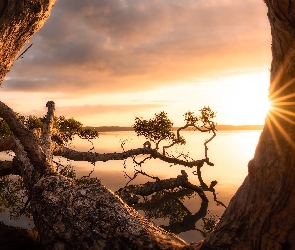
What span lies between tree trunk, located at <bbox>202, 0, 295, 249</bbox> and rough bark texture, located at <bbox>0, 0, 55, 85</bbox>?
14.5ft

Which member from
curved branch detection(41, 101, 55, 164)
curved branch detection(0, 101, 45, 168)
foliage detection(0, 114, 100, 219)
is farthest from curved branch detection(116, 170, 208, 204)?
curved branch detection(0, 101, 45, 168)

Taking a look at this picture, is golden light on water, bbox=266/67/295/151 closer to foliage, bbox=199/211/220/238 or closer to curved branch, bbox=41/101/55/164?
curved branch, bbox=41/101/55/164

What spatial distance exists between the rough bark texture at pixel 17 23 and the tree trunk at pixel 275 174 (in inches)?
175

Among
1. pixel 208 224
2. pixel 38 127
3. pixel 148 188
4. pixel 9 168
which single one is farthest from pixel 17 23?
pixel 208 224

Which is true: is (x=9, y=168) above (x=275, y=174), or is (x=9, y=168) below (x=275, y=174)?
below

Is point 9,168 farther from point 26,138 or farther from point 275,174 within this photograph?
point 275,174

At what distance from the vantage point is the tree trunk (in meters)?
2.78

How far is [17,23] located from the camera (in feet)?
18.6

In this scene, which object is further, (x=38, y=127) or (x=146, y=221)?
(x=38, y=127)

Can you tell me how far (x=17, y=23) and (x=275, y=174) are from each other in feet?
16.1

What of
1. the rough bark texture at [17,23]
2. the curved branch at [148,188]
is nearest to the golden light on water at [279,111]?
the rough bark texture at [17,23]

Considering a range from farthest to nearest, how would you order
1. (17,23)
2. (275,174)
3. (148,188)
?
(148,188) → (17,23) → (275,174)

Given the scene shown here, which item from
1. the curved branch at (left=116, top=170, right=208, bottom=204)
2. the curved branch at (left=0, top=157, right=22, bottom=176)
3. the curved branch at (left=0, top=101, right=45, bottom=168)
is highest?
the curved branch at (left=0, top=101, right=45, bottom=168)

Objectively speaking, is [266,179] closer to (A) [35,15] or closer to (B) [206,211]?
(A) [35,15]
